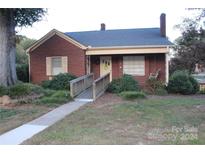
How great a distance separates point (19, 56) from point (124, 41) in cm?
2453

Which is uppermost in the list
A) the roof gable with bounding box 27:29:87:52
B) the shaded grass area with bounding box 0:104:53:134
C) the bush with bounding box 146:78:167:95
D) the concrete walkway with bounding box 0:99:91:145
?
the roof gable with bounding box 27:29:87:52

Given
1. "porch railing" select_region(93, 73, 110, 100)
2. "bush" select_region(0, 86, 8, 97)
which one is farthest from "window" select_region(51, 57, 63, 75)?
"bush" select_region(0, 86, 8, 97)

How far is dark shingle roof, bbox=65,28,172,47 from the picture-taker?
68.5ft

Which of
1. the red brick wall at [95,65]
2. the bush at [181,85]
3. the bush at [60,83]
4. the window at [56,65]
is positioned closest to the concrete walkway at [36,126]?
the bush at [60,83]

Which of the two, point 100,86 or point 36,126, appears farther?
point 100,86

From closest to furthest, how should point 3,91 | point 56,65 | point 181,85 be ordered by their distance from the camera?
point 3,91 < point 181,85 < point 56,65

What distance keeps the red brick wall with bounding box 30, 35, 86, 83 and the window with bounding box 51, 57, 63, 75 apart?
0.40m

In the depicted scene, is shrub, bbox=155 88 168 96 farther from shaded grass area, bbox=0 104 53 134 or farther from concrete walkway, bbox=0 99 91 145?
shaded grass area, bbox=0 104 53 134

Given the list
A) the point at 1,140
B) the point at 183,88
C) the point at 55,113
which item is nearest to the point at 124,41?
the point at 183,88

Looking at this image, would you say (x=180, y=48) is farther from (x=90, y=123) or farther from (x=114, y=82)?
(x=90, y=123)

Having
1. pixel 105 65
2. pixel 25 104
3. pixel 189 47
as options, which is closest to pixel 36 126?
pixel 25 104

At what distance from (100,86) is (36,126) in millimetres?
8345

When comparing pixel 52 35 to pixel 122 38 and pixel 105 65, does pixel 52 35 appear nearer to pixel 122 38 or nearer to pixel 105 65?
pixel 105 65

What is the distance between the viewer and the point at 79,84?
56.9ft
